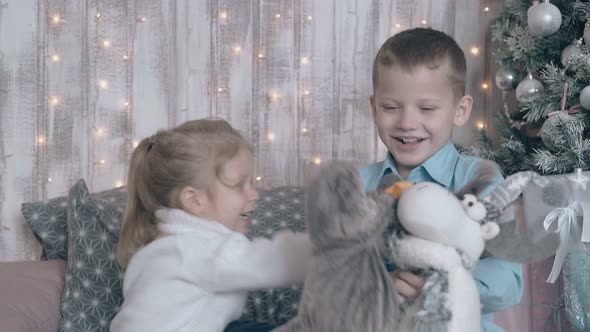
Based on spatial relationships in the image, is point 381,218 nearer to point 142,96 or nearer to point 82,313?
point 82,313

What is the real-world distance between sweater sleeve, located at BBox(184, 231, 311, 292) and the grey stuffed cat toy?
0.89ft

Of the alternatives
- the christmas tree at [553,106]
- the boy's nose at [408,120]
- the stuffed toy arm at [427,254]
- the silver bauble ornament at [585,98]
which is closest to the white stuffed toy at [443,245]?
the stuffed toy arm at [427,254]

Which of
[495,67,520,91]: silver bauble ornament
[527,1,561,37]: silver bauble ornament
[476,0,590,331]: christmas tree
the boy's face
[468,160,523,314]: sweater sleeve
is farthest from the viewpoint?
[495,67,520,91]: silver bauble ornament

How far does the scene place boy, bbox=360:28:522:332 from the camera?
1.43 m

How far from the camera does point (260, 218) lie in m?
1.89

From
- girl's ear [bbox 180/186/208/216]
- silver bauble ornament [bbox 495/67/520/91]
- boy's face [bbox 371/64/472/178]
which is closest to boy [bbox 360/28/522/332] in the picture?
boy's face [bbox 371/64/472/178]

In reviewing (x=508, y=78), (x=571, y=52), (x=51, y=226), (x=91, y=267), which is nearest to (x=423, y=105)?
(x=571, y=52)

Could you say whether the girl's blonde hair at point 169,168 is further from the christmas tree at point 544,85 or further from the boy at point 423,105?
the christmas tree at point 544,85

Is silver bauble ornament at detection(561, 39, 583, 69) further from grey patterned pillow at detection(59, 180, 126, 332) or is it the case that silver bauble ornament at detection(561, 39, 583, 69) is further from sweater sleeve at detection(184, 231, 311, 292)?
grey patterned pillow at detection(59, 180, 126, 332)

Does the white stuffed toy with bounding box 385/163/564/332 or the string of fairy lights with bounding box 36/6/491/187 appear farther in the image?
the string of fairy lights with bounding box 36/6/491/187

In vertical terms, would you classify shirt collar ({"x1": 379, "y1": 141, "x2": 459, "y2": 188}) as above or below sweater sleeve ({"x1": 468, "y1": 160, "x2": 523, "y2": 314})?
above

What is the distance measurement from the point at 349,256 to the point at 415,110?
538mm

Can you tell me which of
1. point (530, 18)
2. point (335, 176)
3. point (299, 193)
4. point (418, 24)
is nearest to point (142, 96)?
point (299, 193)

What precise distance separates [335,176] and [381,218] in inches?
3.5
